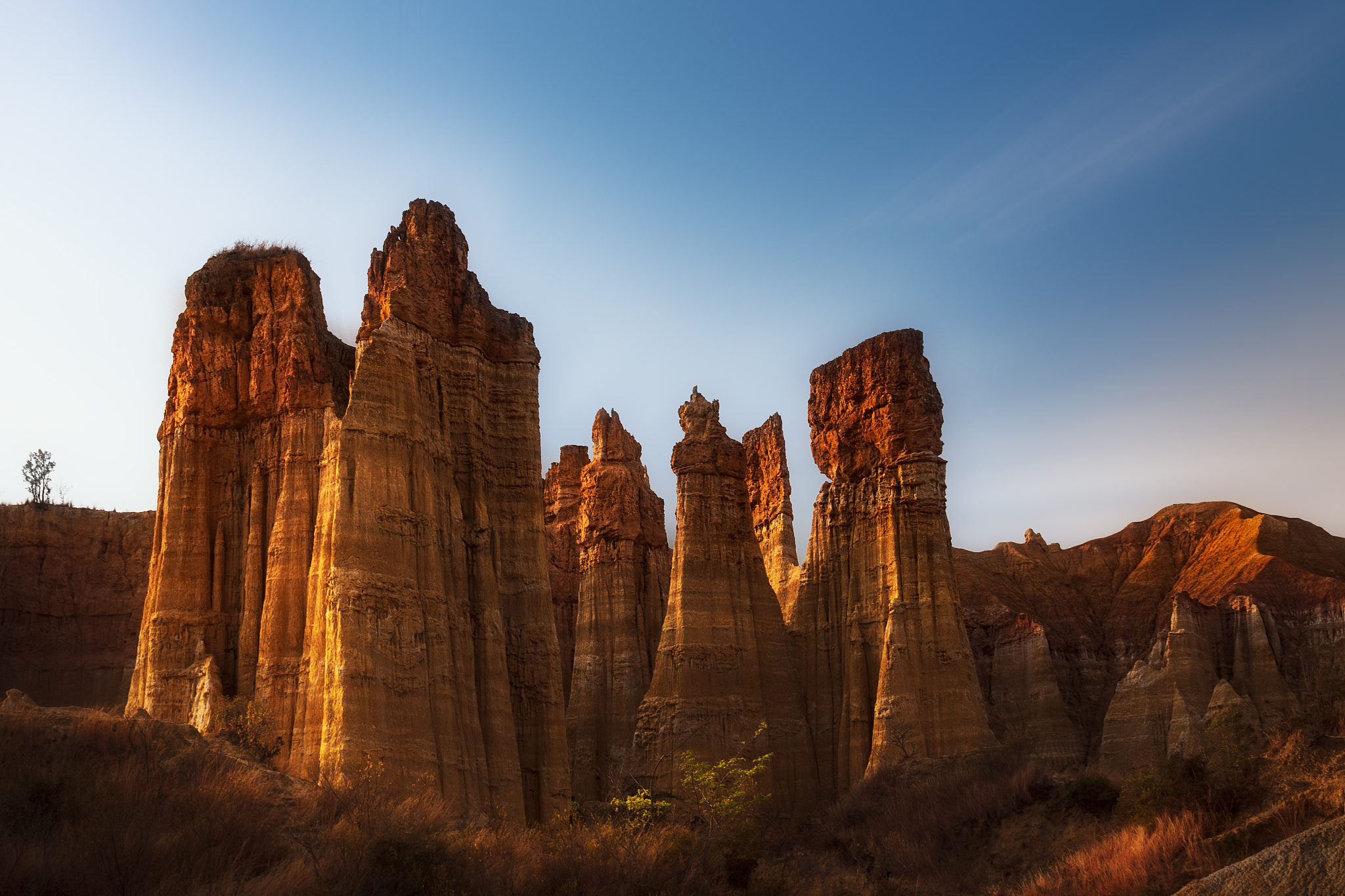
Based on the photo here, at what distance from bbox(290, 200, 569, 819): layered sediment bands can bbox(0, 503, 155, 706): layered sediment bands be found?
846 inches

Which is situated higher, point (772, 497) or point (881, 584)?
point (772, 497)

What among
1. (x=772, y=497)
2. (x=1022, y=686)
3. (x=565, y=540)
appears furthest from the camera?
(x=565, y=540)

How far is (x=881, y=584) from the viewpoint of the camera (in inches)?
1836

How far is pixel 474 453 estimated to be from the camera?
35844 millimetres

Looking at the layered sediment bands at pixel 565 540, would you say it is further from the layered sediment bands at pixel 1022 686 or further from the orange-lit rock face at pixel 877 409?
the layered sediment bands at pixel 1022 686

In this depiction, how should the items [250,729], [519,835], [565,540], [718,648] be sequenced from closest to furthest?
1. [519,835]
2. [250,729]
3. [718,648]
4. [565,540]

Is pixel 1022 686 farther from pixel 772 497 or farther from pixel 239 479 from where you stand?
pixel 239 479

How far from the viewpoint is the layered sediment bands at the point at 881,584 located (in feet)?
141

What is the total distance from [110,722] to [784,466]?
159 feet

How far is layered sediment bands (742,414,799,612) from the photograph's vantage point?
65.1 m

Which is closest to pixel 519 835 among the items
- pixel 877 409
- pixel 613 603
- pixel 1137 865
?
pixel 1137 865

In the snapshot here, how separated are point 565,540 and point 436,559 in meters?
38.4

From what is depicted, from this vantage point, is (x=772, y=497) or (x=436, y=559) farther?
(x=772, y=497)

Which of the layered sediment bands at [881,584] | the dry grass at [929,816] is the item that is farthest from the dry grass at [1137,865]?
the layered sediment bands at [881,584]
